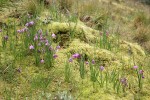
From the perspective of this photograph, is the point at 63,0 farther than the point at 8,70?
Yes

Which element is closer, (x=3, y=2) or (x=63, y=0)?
(x=3, y=2)

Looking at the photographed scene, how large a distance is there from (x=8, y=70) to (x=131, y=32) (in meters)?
3.72

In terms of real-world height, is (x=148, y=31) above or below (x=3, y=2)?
below

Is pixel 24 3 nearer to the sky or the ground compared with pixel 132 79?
nearer to the sky

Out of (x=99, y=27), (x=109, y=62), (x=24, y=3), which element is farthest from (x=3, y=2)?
(x=99, y=27)

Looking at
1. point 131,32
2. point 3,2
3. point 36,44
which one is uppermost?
point 3,2

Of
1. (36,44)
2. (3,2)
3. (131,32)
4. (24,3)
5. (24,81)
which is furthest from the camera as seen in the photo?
(131,32)

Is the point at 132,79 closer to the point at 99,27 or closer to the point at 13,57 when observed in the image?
the point at 13,57

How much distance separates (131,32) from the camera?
20.6 ft

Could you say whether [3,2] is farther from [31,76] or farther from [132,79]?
[132,79]

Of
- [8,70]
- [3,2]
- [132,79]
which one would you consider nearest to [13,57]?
[8,70]

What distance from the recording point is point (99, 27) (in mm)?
5734

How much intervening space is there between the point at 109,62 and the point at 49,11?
1.90 metres

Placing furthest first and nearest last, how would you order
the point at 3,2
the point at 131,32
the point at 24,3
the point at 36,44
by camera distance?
the point at 131,32
the point at 24,3
the point at 3,2
the point at 36,44
